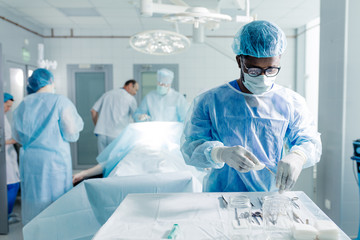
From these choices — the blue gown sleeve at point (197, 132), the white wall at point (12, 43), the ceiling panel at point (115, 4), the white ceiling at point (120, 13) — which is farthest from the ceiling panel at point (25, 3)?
the blue gown sleeve at point (197, 132)

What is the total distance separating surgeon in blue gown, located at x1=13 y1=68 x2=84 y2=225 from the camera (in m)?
2.26

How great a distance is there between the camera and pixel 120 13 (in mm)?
4012

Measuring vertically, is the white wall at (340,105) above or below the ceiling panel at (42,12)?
below

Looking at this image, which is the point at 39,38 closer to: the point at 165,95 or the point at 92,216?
the point at 165,95

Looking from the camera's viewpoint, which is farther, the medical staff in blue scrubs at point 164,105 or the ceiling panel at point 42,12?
the ceiling panel at point 42,12

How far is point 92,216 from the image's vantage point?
1.65 meters

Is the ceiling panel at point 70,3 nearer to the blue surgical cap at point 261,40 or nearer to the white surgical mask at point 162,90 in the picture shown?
the white surgical mask at point 162,90

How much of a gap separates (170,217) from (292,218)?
15.6 inches

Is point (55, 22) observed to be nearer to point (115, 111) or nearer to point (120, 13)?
point (120, 13)

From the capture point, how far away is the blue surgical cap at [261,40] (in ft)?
3.99

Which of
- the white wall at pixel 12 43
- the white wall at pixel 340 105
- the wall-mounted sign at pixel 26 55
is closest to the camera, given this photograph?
the white wall at pixel 340 105

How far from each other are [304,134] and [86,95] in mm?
4274

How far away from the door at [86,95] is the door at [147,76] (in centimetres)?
46

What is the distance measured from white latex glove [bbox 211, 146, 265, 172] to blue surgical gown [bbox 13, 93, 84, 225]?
1.53 m
